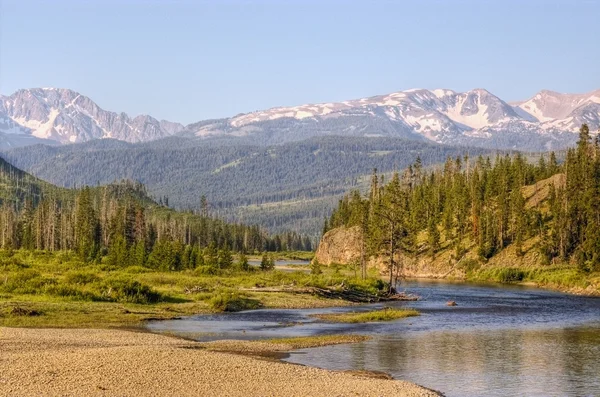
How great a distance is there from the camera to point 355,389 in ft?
132

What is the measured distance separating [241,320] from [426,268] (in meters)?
113

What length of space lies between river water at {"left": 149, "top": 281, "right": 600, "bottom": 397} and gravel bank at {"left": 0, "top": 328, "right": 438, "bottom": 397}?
501 centimetres

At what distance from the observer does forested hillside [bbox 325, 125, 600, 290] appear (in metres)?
143

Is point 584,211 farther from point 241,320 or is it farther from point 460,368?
point 460,368

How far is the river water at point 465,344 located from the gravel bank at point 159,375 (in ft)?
16.4

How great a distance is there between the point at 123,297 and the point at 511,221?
374ft

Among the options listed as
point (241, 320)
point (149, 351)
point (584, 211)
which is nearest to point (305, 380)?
point (149, 351)

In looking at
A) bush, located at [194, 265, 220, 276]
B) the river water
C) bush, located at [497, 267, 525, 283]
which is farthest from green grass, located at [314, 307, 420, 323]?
bush, located at [497, 267, 525, 283]

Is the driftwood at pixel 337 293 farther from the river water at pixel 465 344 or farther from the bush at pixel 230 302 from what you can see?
the bush at pixel 230 302

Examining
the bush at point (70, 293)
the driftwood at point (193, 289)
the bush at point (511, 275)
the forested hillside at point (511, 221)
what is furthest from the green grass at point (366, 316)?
the bush at point (511, 275)

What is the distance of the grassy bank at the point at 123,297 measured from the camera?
66.8 m

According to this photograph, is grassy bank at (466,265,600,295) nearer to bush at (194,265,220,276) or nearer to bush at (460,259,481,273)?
bush at (460,259,481,273)

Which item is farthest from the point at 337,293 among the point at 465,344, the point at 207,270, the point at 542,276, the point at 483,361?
the point at 542,276

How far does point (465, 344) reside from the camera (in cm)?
6069
